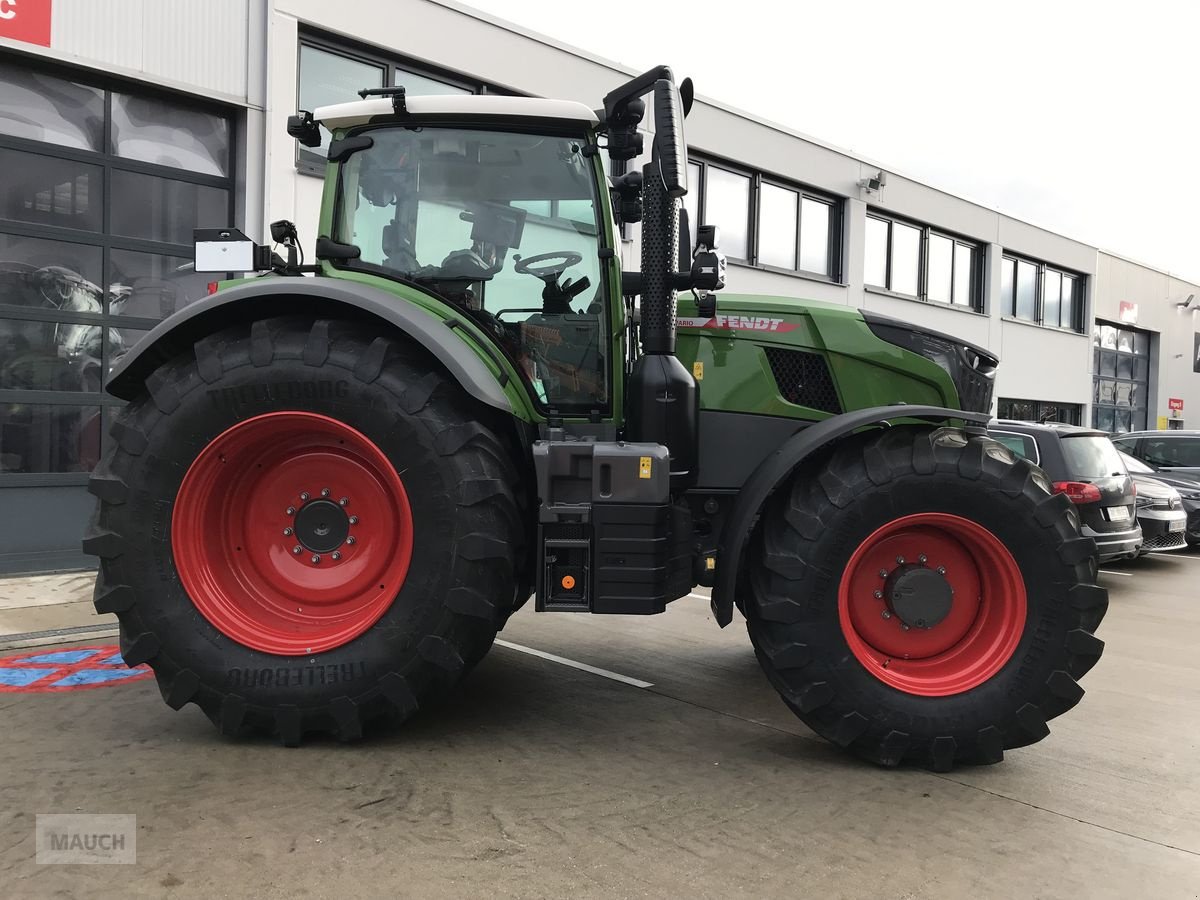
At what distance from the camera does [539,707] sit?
4.17 metres

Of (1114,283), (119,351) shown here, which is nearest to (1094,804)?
(119,351)

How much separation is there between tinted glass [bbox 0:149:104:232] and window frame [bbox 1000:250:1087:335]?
1853 cm

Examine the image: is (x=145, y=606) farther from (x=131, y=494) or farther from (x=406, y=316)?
(x=406, y=316)

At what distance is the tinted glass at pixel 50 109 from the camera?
7793 millimetres

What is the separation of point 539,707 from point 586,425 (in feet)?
4.43

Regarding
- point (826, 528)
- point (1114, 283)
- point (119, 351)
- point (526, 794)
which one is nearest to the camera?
point (526, 794)

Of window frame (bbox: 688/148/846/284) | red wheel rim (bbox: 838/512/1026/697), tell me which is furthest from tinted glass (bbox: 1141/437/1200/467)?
red wheel rim (bbox: 838/512/1026/697)

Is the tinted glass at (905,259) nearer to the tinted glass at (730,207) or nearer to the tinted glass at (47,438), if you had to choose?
the tinted glass at (730,207)

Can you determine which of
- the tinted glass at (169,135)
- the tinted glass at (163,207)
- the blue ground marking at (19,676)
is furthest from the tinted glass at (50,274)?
the blue ground marking at (19,676)

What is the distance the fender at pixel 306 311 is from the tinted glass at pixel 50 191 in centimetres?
537

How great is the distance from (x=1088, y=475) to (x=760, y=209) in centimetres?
826

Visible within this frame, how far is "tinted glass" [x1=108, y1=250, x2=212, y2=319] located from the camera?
27.6 ft

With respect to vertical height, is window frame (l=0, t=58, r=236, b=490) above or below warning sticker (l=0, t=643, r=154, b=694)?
above

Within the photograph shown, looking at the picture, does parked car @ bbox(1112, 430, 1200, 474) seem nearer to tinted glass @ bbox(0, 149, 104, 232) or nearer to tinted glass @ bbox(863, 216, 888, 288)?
tinted glass @ bbox(863, 216, 888, 288)
